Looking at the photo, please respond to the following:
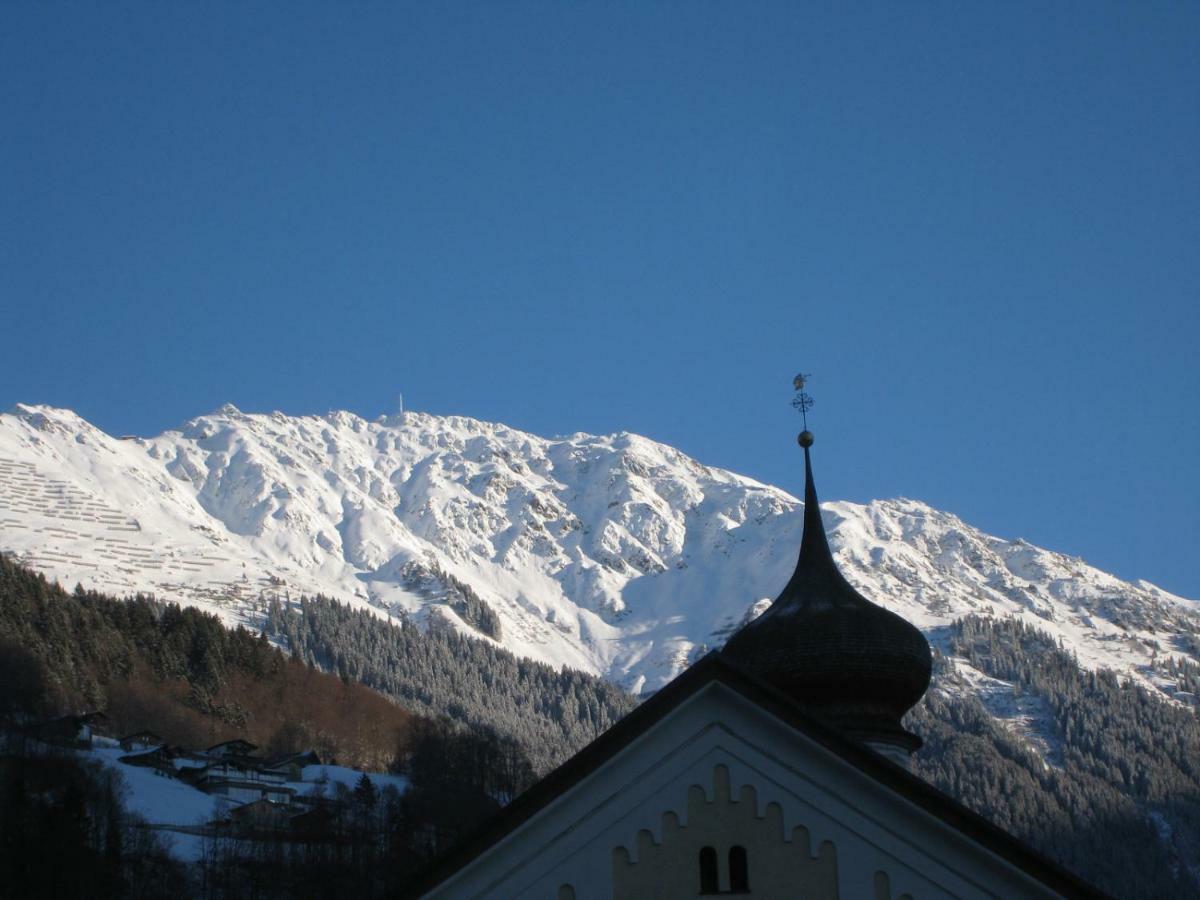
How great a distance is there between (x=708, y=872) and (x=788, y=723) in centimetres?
177

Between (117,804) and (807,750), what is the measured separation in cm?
11000

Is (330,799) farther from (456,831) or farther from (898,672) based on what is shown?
(898,672)

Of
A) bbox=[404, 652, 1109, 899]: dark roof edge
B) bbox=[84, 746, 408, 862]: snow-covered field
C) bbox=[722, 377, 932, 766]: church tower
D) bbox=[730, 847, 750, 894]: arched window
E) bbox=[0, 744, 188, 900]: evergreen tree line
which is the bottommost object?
bbox=[730, 847, 750, 894]: arched window

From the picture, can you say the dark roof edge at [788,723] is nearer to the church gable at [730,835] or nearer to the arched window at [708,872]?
the church gable at [730,835]

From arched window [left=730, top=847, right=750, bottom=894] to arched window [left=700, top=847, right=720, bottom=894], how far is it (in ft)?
0.57

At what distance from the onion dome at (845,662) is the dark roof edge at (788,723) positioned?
14913 millimetres

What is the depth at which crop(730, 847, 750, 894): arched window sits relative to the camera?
60.4 ft

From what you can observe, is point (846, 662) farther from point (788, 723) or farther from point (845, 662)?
point (788, 723)

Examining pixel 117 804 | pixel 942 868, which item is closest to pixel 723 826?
pixel 942 868

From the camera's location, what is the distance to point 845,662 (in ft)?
113

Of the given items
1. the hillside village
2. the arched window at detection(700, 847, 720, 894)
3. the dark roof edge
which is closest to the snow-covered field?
the hillside village

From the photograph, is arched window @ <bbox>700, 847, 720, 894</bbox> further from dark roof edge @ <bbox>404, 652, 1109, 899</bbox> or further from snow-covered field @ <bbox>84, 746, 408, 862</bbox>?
snow-covered field @ <bbox>84, 746, 408, 862</bbox>

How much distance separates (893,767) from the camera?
18.8 meters

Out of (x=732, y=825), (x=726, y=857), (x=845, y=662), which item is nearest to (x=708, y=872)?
(x=726, y=857)
